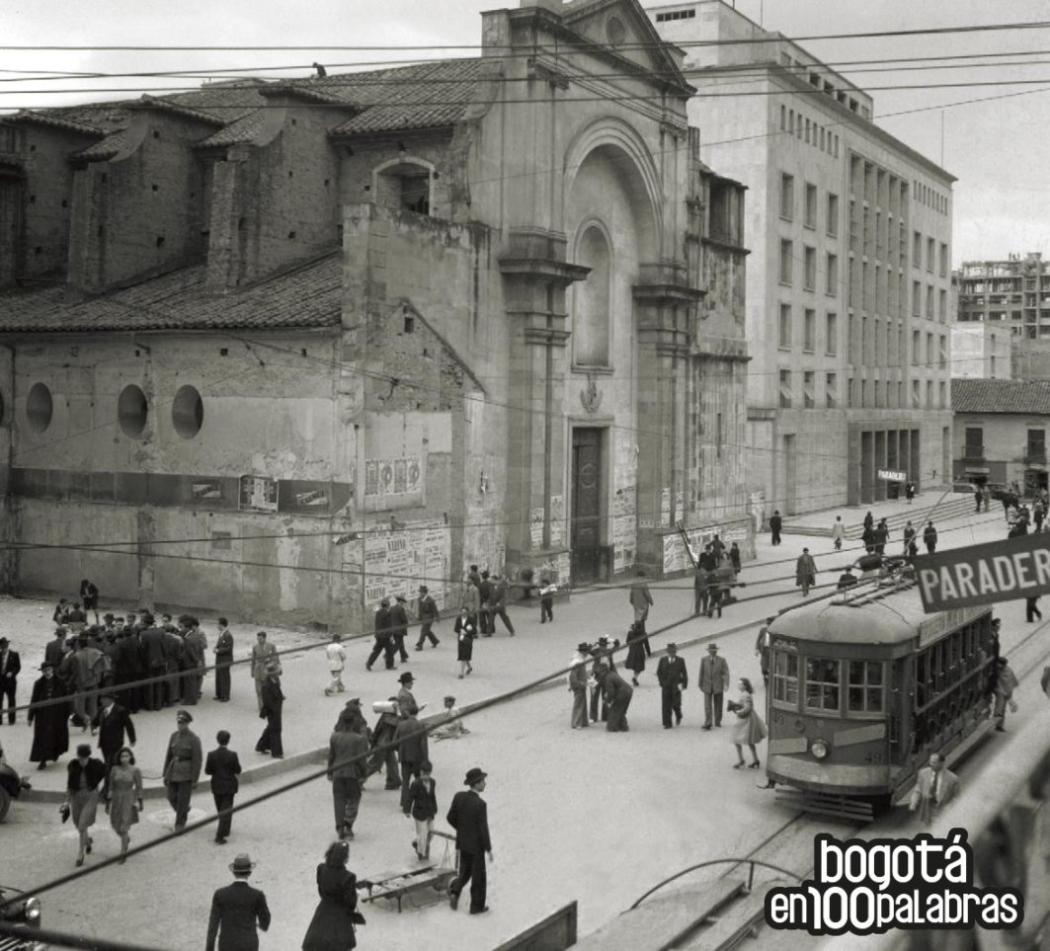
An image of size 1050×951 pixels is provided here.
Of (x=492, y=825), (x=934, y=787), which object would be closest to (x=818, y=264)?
(x=934, y=787)

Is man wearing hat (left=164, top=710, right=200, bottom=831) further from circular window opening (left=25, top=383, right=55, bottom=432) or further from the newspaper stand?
circular window opening (left=25, top=383, right=55, bottom=432)

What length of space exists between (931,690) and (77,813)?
10016 millimetres

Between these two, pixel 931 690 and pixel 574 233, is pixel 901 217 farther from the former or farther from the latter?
pixel 931 690

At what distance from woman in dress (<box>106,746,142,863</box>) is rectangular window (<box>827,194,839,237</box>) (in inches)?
1898

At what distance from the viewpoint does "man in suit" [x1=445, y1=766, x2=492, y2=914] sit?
11789mm

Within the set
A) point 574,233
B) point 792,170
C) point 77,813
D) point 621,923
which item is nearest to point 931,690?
point 621,923

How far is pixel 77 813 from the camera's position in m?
13.0

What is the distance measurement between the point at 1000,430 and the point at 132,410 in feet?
191

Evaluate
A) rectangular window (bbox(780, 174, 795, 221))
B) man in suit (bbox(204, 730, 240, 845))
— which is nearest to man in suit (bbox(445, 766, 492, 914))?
man in suit (bbox(204, 730, 240, 845))

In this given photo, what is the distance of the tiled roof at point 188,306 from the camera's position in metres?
25.6

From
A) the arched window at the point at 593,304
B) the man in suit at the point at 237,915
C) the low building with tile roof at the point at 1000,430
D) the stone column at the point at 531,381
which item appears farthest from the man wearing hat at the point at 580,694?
the low building with tile roof at the point at 1000,430

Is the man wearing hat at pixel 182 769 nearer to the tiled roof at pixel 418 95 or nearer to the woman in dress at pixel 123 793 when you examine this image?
the woman in dress at pixel 123 793

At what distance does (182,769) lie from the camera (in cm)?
1352

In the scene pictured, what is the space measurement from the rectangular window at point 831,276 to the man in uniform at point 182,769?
46.5 m
